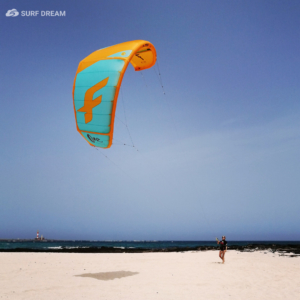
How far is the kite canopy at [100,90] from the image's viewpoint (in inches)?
331

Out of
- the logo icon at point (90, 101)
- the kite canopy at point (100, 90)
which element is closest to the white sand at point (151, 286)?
the kite canopy at point (100, 90)

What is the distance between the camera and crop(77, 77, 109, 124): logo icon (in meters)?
8.55

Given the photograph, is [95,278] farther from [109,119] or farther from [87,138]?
[109,119]

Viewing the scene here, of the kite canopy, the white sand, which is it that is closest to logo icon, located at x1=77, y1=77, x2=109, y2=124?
the kite canopy

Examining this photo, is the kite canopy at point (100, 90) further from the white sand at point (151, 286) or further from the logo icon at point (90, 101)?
the white sand at point (151, 286)

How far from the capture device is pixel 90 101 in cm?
875

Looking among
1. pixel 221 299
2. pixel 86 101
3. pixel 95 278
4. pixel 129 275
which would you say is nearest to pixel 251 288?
pixel 221 299

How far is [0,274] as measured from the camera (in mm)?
10797

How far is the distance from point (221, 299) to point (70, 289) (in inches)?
178

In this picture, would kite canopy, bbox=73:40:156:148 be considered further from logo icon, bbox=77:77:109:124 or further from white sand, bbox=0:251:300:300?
white sand, bbox=0:251:300:300

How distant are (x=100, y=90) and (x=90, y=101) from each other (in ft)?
1.76

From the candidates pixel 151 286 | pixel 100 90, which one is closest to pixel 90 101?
pixel 100 90

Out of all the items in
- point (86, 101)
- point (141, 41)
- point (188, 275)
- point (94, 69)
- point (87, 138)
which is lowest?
point (188, 275)

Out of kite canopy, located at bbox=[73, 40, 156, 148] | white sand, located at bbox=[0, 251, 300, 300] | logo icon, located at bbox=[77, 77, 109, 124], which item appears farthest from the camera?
logo icon, located at bbox=[77, 77, 109, 124]
